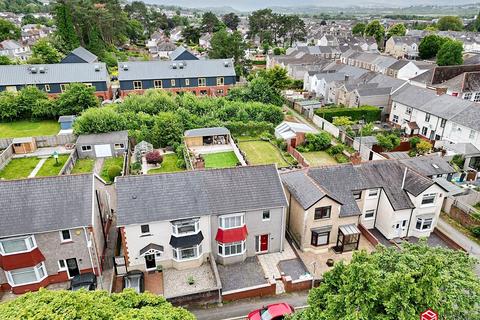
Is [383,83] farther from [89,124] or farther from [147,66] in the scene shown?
[89,124]

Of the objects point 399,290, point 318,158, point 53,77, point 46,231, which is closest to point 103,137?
point 53,77

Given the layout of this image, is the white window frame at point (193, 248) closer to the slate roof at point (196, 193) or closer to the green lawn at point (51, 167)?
the slate roof at point (196, 193)

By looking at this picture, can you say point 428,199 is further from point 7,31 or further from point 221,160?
point 7,31

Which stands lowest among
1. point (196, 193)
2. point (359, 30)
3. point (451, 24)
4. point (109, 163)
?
point (109, 163)

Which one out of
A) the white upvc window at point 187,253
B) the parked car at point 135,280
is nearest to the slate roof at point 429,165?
the white upvc window at point 187,253

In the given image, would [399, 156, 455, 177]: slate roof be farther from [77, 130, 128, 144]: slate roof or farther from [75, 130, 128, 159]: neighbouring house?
[77, 130, 128, 144]: slate roof

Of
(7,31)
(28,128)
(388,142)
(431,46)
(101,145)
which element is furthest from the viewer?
(7,31)
